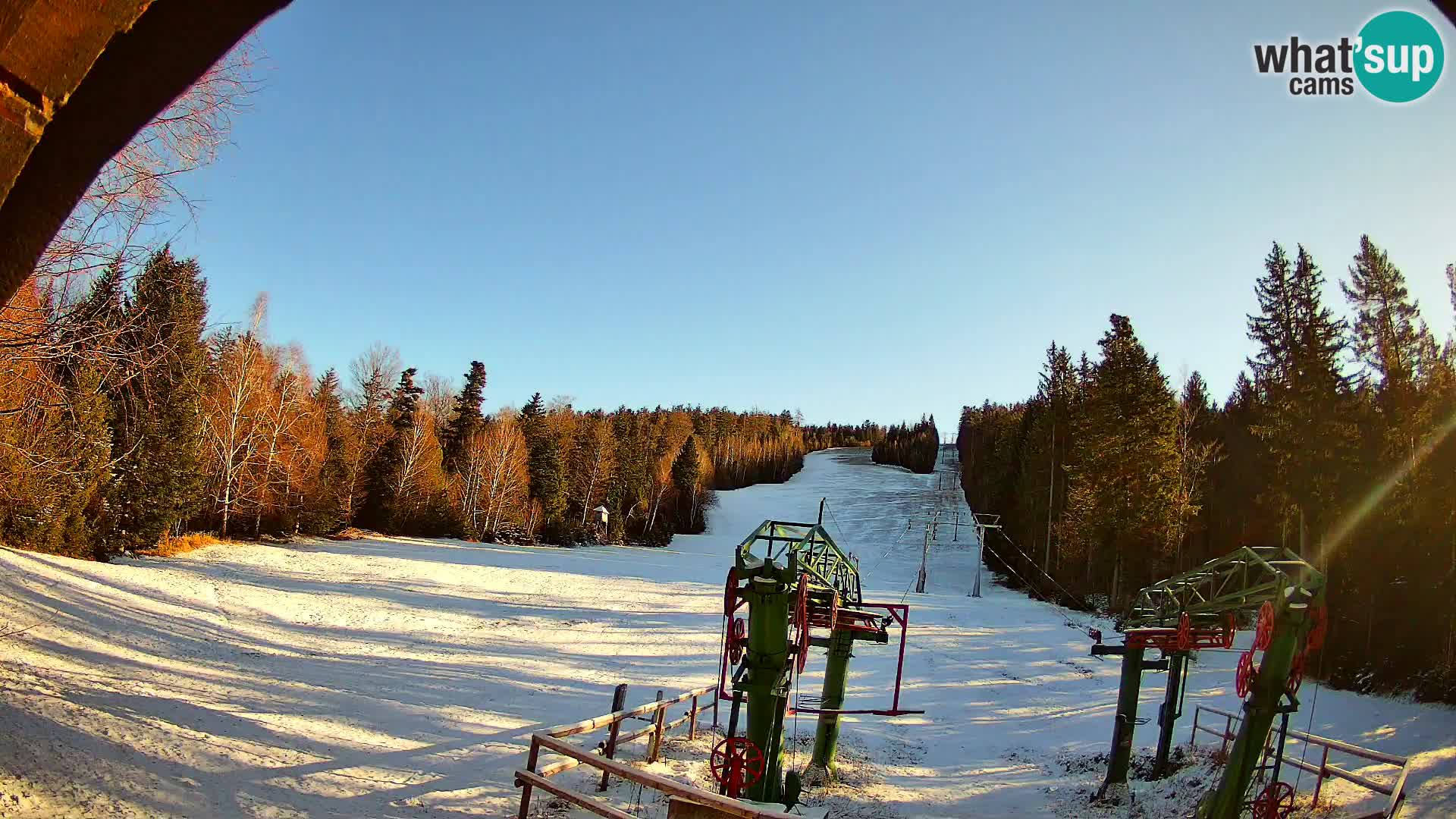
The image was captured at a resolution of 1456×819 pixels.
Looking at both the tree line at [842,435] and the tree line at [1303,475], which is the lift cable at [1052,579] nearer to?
the tree line at [1303,475]

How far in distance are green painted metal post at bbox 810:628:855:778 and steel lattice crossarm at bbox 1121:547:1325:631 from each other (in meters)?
6.52

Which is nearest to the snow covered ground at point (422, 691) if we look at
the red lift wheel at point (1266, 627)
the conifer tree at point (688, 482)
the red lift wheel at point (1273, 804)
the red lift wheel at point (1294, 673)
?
the red lift wheel at point (1273, 804)

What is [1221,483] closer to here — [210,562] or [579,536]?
[579,536]

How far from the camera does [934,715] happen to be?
2150 cm

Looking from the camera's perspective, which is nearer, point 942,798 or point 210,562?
point 942,798

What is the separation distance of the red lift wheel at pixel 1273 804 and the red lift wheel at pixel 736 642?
905 cm

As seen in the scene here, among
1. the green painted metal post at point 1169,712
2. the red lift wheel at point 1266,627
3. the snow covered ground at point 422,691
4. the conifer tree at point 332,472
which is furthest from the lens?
the conifer tree at point 332,472

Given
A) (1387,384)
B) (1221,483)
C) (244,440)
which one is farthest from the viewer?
(1221,483)

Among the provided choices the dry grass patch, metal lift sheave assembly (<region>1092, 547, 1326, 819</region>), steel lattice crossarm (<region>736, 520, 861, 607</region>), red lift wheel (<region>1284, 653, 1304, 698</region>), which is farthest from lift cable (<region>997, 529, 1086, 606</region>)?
the dry grass patch

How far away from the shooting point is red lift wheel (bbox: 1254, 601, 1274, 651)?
11.8 m

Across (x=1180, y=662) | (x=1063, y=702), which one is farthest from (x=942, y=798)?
(x=1063, y=702)

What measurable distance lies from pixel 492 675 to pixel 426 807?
856cm

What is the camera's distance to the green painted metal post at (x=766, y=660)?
37.5 ft

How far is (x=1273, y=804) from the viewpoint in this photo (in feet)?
39.7
